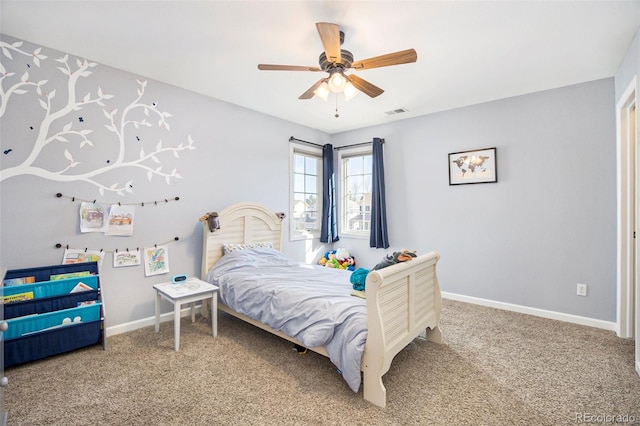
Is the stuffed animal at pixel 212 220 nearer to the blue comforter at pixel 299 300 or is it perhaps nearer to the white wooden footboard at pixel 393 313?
the blue comforter at pixel 299 300

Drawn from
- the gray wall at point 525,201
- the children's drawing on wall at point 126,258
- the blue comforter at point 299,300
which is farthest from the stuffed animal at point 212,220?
the gray wall at point 525,201

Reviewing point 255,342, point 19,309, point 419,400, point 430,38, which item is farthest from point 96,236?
point 430,38

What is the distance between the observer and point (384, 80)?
10.2 ft

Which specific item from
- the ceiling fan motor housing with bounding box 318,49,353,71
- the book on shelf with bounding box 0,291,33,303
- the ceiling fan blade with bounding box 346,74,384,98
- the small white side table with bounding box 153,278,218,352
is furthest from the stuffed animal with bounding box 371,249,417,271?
the book on shelf with bounding box 0,291,33,303

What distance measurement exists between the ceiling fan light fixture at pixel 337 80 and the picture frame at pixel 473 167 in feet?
7.43

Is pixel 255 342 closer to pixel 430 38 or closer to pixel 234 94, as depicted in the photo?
pixel 234 94

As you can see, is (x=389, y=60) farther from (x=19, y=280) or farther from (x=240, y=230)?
(x=19, y=280)

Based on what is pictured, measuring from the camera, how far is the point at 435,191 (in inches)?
162

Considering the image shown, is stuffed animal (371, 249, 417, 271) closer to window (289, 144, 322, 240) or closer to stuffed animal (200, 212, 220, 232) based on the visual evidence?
stuffed animal (200, 212, 220, 232)

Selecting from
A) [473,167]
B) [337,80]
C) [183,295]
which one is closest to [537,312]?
[473,167]

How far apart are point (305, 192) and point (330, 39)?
10.2ft

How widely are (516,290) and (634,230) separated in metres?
1.21

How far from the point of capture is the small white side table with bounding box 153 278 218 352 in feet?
8.36

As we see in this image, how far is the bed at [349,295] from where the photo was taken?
1.86 meters
